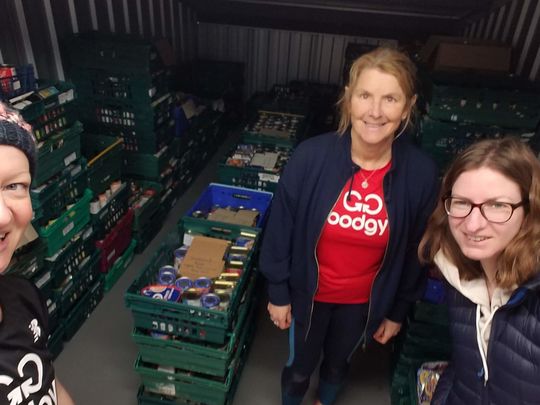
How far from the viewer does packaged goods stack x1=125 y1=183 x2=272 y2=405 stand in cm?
216

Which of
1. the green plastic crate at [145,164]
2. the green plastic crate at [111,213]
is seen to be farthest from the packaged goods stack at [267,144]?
the green plastic crate at [111,213]

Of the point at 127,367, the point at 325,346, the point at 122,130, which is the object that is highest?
the point at 122,130

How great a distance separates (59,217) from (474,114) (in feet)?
8.94

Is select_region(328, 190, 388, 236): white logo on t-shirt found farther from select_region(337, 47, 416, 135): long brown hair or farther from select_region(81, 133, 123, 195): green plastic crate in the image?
select_region(81, 133, 123, 195): green plastic crate

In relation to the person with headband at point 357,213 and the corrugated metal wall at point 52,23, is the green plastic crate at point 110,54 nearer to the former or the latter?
the corrugated metal wall at point 52,23

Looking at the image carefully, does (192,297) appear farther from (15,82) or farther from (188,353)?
(15,82)

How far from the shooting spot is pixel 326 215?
1753mm

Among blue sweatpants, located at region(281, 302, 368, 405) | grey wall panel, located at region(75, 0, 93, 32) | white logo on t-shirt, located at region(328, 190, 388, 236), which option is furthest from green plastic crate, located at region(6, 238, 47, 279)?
grey wall panel, located at region(75, 0, 93, 32)

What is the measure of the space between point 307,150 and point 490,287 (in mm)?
852

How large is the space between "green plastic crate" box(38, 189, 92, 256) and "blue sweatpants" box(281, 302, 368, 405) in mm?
1530

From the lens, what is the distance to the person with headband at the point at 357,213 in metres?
1.64

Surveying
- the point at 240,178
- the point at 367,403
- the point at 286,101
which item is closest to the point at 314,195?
the point at 367,403

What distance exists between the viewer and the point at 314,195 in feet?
5.77

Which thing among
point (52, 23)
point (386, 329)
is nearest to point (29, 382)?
point (386, 329)
